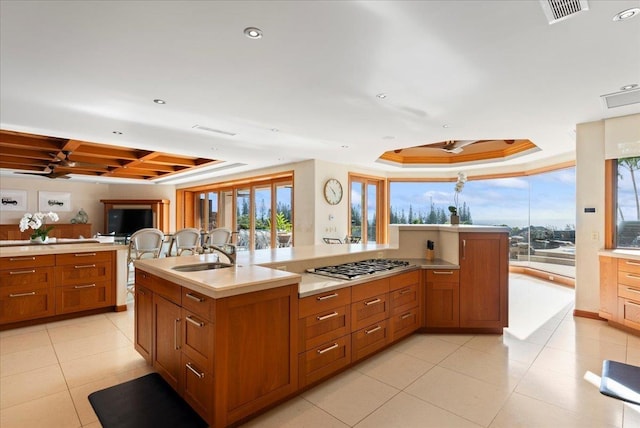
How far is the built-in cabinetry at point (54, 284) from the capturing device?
142 inches

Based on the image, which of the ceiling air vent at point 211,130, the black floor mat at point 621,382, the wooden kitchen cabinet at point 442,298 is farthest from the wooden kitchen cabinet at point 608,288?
the ceiling air vent at point 211,130

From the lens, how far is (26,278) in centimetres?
369

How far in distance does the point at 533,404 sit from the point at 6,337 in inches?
199

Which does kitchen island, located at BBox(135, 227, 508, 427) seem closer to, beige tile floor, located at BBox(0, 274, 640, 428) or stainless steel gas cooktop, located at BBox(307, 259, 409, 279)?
stainless steel gas cooktop, located at BBox(307, 259, 409, 279)

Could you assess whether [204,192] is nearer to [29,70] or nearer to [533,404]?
[29,70]

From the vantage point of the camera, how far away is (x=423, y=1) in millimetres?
1789

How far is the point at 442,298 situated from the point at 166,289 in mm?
2839

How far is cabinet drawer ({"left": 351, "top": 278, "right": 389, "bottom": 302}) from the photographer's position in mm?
2732

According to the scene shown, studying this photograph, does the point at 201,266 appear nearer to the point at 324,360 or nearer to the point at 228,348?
the point at 228,348


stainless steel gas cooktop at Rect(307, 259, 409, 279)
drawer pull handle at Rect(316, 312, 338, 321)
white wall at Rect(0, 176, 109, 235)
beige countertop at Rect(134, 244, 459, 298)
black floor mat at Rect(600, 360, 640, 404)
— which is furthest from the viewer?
white wall at Rect(0, 176, 109, 235)

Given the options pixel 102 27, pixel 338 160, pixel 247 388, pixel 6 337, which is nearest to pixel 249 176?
pixel 338 160

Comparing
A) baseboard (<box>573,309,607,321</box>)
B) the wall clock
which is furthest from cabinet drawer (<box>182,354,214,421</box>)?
the wall clock

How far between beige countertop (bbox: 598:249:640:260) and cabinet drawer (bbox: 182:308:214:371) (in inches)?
179

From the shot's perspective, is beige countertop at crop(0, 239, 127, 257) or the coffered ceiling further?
beige countertop at crop(0, 239, 127, 257)
